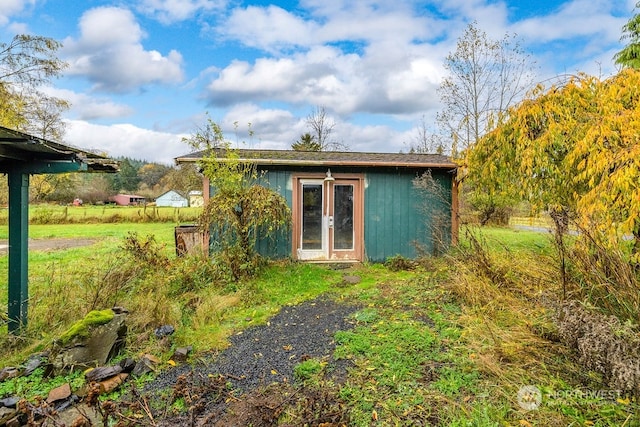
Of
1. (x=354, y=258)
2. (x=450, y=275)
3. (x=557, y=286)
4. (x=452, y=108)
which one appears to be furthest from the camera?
(x=452, y=108)

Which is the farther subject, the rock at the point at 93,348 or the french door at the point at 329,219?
the french door at the point at 329,219

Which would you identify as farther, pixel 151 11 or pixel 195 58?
pixel 195 58

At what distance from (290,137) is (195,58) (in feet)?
45.4

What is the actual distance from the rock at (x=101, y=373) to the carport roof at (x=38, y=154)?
2136 mm

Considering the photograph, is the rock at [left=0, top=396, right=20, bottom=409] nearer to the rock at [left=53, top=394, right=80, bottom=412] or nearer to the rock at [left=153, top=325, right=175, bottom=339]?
the rock at [left=53, top=394, right=80, bottom=412]

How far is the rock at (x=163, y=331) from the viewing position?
3.60m

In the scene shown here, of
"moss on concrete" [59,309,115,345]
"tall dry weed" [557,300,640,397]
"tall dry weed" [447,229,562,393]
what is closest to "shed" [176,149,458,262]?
"tall dry weed" [447,229,562,393]

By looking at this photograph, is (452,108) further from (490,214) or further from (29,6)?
(29,6)

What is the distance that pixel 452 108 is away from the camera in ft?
55.1

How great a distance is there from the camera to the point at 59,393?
262 centimetres

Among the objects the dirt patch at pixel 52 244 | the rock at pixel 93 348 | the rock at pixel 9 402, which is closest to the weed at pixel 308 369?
the rock at pixel 93 348

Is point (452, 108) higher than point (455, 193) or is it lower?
higher

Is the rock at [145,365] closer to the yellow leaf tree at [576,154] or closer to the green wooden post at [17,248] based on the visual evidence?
the green wooden post at [17,248]

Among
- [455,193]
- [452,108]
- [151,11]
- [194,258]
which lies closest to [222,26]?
[151,11]
